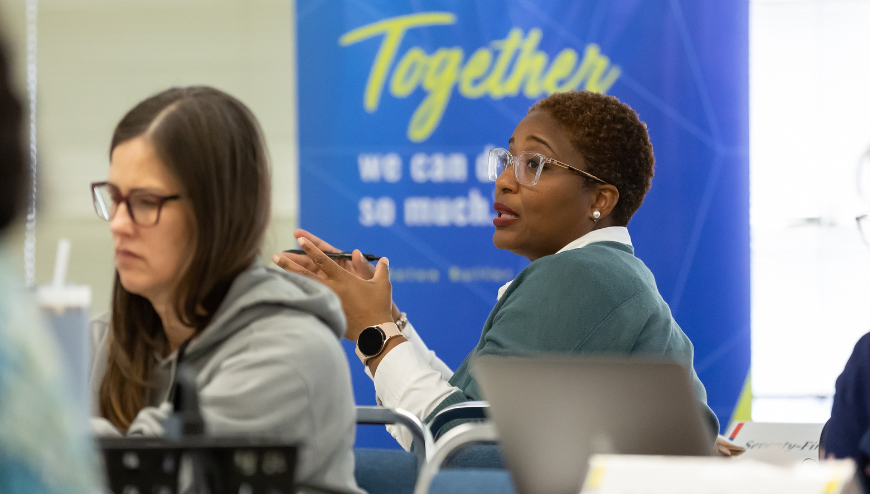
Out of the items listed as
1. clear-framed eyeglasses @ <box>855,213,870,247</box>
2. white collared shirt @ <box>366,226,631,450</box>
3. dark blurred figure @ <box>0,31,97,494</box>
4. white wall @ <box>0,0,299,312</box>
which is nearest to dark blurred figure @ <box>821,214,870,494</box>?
clear-framed eyeglasses @ <box>855,213,870,247</box>

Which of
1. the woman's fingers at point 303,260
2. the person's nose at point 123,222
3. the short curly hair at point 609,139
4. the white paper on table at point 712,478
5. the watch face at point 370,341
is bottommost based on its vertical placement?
the watch face at point 370,341

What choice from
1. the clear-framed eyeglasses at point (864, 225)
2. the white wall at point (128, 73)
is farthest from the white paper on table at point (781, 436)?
the white wall at point (128, 73)

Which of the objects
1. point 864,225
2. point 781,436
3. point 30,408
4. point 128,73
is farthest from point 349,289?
point 128,73

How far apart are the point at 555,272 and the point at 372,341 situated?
473mm

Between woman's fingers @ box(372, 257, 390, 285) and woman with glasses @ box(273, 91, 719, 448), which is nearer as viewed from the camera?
woman with glasses @ box(273, 91, 719, 448)

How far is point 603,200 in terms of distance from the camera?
2219 millimetres

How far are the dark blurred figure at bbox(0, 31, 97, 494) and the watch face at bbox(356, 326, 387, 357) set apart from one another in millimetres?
1540

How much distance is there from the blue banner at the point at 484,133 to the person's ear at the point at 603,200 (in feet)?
2.41

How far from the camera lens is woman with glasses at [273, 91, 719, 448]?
1896 millimetres

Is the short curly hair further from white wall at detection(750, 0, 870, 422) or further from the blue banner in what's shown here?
white wall at detection(750, 0, 870, 422)

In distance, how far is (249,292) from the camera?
129cm

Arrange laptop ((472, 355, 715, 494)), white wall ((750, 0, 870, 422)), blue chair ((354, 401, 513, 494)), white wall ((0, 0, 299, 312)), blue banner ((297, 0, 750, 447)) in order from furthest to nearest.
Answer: white wall ((750, 0, 870, 422)) < white wall ((0, 0, 299, 312)) < blue banner ((297, 0, 750, 447)) < blue chair ((354, 401, 513, 494)) < laptop ((472, 355, 715, 494))

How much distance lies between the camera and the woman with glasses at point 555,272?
6.22 ft

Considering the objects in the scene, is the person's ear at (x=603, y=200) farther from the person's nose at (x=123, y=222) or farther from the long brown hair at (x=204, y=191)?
the person's nose at (x=123, y=222)
